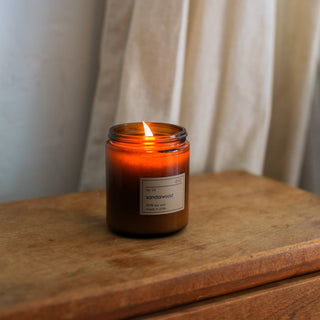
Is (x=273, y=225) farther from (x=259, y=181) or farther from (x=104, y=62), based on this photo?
(x=104, y=62)

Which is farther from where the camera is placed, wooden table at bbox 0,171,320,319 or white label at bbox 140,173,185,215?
white label at bbox 140,173,185,215

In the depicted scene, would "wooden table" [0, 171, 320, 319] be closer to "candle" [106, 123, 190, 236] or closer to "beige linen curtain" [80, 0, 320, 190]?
"candle" [106, 123, 190, 236]

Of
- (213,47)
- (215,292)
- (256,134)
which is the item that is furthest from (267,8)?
(215,292)

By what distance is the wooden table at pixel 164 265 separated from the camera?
49cm

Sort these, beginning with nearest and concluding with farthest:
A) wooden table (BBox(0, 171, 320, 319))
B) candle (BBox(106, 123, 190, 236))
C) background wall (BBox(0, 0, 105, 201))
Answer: wooden table (BBox(0, 171, 320, 319)) < candle (BBox(106, 123, 190, 236)) < background wall (BBox(0, 0, 105, 201))

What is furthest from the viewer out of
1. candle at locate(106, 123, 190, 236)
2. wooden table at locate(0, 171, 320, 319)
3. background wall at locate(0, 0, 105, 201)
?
background wall at locate(0, 0, 105, 201)

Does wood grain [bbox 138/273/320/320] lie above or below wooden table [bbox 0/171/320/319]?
below

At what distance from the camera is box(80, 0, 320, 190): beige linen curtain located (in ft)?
2.80

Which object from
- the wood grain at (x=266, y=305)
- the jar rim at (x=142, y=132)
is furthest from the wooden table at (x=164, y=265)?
the jar rim at (x=142, y=132)

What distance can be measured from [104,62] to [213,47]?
224 mm

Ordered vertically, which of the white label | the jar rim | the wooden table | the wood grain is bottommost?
the wood grain

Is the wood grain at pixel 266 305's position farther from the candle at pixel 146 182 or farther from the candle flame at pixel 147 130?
the candle flame at pixel 147 130

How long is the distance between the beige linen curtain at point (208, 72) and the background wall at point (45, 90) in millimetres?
42

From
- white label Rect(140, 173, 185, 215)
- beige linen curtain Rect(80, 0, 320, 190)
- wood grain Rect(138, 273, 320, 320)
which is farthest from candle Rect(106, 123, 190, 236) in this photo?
beige linen curtain Rect(80, 0, 320, 190)
